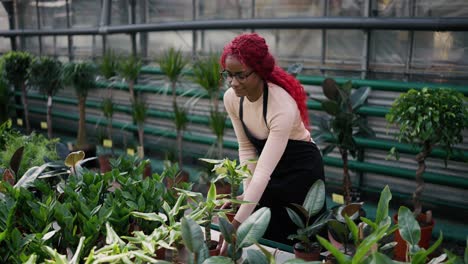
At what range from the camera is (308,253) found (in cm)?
153

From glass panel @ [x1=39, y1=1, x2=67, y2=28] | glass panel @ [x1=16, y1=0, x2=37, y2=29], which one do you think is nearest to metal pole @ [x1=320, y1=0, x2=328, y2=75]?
glass panel @ [x1=39, y1=1, x2=67, y2=28]

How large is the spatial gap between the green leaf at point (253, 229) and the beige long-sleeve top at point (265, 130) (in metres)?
0.42

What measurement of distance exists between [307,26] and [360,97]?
1.06 metres

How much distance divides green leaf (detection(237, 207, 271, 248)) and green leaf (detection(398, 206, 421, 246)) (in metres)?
0.33

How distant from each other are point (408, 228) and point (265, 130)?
1.06 metres

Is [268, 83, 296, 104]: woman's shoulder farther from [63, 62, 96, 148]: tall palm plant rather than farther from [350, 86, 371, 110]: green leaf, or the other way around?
[63, 62, 96, 148]: tall palm plant

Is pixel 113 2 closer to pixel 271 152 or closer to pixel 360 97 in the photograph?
pixel 360 97

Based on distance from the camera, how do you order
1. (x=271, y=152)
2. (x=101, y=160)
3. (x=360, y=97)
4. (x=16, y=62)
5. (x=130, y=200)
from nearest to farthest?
(x=130, y=200)
(x=271, y=152)
(x=360, y=97)
(x=101, y=160)
(x=16, y=62)

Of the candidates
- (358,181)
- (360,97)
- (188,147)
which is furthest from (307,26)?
(188,147)

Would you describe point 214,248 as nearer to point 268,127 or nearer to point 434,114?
point 268,127

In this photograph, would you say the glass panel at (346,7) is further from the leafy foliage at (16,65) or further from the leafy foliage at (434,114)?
the leafy foliage at (16,65)

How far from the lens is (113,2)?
6707mm

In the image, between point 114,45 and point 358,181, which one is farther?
point 114,45

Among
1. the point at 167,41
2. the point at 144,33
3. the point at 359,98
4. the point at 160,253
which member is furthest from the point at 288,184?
the point at 144,33
